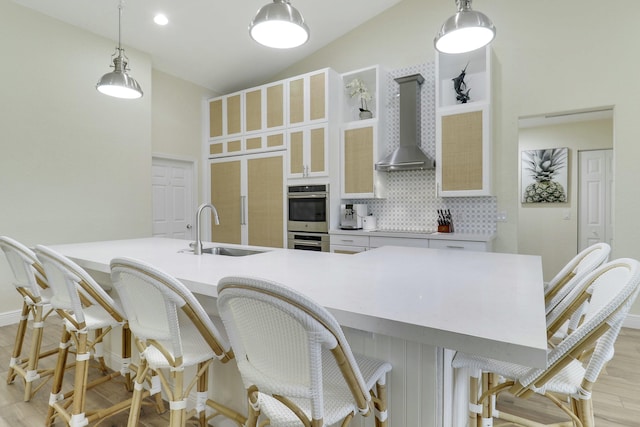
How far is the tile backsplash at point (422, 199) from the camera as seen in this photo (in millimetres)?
3943

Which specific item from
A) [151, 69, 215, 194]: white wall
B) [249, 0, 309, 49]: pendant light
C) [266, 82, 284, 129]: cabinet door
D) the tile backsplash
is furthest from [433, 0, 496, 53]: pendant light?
[151, 69, 215, 194]: white wall

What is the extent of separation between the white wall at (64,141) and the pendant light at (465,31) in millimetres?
3894

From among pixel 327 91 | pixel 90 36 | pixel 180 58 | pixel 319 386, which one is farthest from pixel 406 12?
pixel 319 386

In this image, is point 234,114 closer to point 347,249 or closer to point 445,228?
point 347,249

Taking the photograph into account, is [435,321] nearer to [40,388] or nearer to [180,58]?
[40,388]

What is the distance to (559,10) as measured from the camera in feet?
11.7

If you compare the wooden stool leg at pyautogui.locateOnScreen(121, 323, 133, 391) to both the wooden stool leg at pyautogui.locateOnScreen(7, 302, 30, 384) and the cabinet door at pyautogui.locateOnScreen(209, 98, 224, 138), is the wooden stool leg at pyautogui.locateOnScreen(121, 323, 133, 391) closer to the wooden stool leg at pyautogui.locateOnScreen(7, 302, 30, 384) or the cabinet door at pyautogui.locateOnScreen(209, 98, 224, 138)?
the wooden stool leg at pyautogui.locateOnScreen(7, 302, 30, 384)

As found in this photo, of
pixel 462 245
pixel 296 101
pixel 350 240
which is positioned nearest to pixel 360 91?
pixel 296 101

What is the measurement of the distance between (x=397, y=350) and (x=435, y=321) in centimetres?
35

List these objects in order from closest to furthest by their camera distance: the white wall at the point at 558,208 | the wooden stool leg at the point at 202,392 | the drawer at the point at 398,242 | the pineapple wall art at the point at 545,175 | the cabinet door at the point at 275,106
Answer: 1. the wooden stool leg at the point at 202,392
2. the drawer at the point at 398,242
3. the cabinet door at the point at 275,106
4. the white wall at the point at 558,208
5. the pineapple wall art at the point at 545,175

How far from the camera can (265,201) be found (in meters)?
4.93

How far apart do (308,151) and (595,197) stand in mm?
4119

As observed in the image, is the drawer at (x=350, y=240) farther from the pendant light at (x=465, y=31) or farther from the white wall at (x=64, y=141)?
the white wall at (x=64, y=141)

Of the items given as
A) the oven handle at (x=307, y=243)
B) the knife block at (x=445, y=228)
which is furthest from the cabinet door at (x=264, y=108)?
the knife block at (x=445, y=228)
